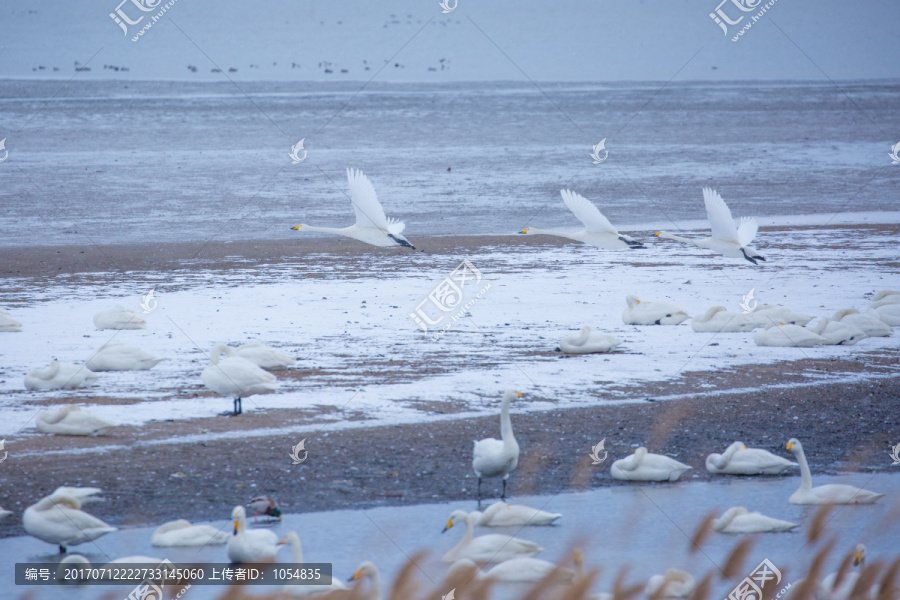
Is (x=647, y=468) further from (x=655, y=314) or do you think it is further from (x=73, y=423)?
(x=655, y=314)

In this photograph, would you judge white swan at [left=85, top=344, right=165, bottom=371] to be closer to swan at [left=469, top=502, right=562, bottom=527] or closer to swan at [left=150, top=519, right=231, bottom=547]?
swan at [left=150, top=519, right=231, bottom=547]

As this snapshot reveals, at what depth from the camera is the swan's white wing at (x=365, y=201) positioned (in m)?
12.6

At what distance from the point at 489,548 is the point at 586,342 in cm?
502

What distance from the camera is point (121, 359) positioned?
10.3 m

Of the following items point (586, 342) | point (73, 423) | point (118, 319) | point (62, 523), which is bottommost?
point (62, 523)

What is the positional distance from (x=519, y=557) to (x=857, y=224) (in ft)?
55.7

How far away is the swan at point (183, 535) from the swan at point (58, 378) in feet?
11.3

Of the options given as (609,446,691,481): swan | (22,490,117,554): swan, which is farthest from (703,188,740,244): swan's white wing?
(22,490,117,554): swan

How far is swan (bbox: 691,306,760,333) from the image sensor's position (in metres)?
12.0

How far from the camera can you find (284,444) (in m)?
8.27

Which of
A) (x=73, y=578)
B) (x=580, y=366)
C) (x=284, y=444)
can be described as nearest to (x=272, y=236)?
(x=580, y=366)

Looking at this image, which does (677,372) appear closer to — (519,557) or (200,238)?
(519,557)

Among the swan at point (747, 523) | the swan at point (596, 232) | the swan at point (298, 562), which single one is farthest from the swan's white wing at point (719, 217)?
the swan at point (298, 562)

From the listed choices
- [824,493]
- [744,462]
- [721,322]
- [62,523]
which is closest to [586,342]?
[721,322]
